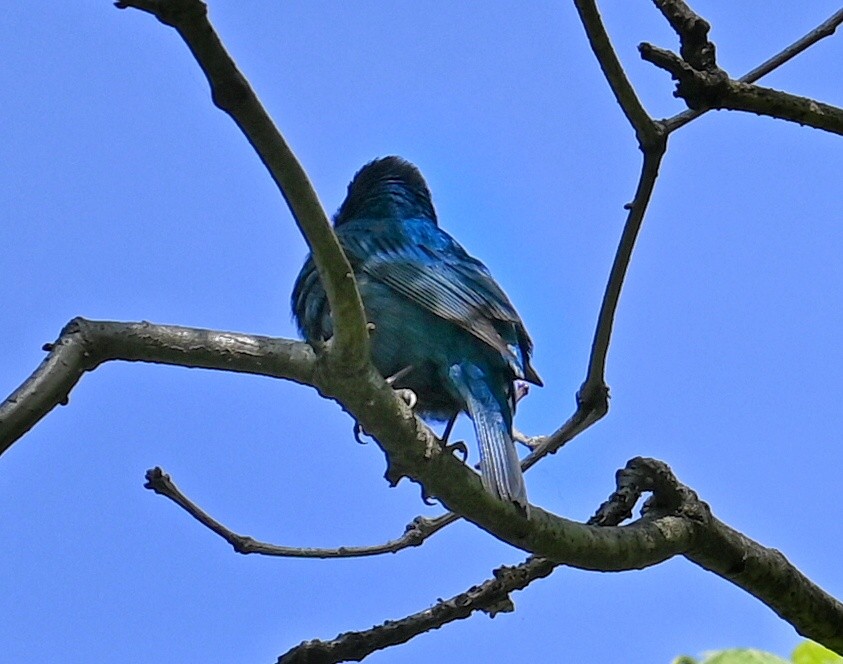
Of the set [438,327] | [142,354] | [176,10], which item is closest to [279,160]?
[176,10]

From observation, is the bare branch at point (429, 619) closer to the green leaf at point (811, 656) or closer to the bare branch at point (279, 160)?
the bare branch at point (279, 160)

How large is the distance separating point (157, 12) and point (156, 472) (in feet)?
6.29

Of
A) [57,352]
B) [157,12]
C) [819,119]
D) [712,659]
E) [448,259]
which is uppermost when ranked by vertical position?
[448,259]

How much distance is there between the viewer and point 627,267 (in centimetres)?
402

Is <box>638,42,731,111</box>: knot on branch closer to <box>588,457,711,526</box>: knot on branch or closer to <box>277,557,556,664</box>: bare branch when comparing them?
<box>588,457,711,526</box>: knot on branch

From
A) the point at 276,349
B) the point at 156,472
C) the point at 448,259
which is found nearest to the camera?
the point at 276,349

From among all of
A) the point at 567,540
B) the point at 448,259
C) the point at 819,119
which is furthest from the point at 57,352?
the point at 448,259

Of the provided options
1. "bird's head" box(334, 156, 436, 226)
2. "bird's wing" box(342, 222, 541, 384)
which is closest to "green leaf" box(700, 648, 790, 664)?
"bird's wing" box(342, 222, 541, 384)

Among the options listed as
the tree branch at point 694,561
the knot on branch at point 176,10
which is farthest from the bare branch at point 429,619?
the knot on branch at point 176,10

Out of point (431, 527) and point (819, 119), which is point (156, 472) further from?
point (819, 119)

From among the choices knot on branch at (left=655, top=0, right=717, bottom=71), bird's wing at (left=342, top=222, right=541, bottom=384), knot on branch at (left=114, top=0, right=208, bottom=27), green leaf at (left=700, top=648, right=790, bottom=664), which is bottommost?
green leaf at (left=700, top=648, right=790, bottom=664)

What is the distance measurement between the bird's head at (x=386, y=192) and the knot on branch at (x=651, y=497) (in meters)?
2.64

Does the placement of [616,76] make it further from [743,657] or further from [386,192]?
[386,192]

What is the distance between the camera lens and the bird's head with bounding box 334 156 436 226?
678 cm
